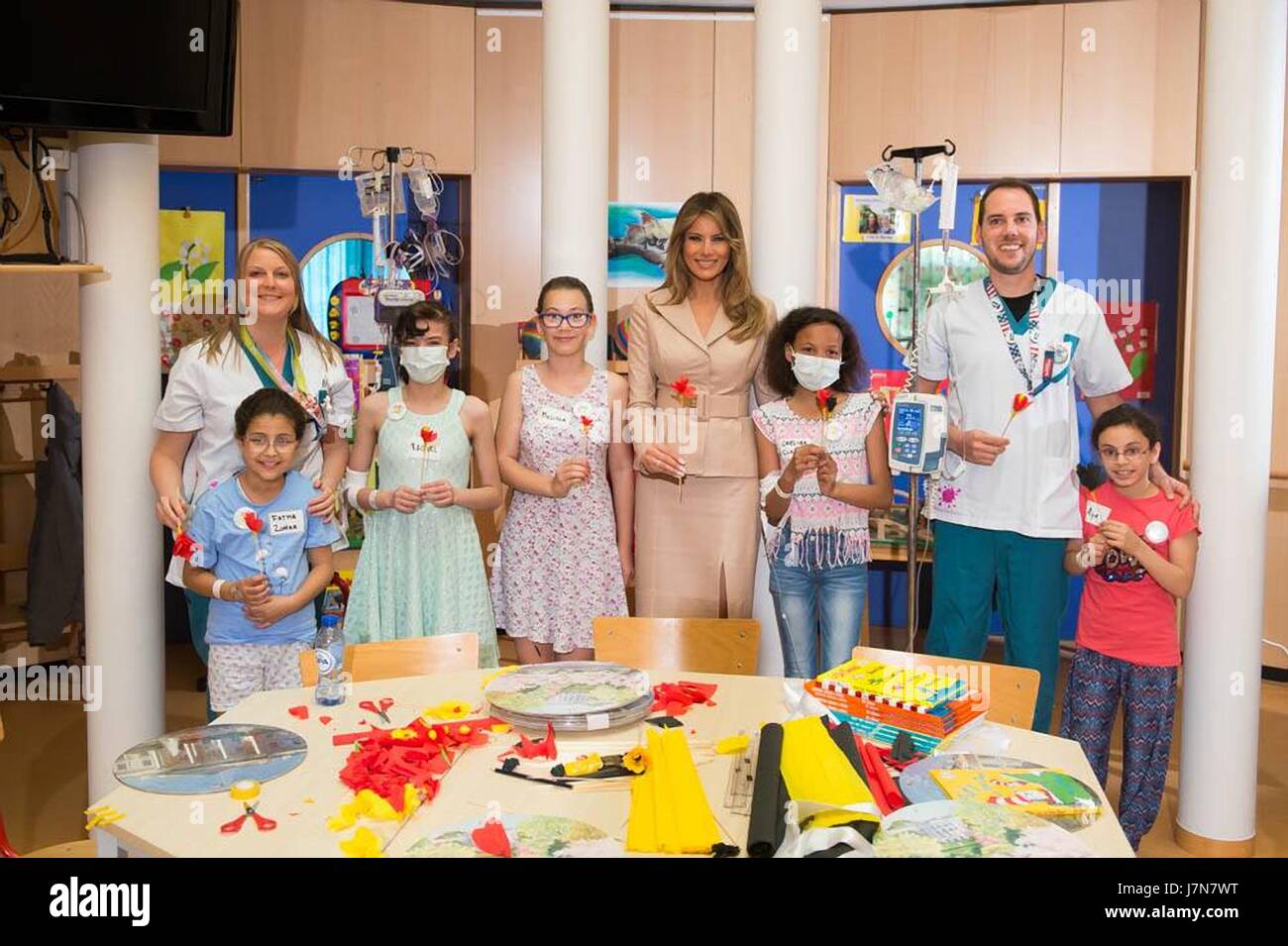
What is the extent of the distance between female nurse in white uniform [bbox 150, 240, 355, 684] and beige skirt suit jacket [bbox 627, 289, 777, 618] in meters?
0.91

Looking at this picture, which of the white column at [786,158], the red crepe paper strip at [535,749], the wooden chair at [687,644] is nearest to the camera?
the red crepe paper strip at [535,749]

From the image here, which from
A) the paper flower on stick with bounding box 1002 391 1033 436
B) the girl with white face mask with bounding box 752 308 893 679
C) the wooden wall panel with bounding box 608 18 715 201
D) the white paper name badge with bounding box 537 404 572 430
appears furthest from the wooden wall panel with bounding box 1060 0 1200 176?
the white paper name badge with bounding box 537 404 572 430

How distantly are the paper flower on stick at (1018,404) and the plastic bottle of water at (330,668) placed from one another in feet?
6.24

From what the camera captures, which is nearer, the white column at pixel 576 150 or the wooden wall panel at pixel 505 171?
the white column at pixel 576 150

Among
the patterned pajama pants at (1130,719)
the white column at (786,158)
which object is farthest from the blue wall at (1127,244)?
the patterned pajama pants at (1130,719)

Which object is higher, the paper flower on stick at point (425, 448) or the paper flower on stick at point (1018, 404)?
the paper flower on stick at point (1018, 404)

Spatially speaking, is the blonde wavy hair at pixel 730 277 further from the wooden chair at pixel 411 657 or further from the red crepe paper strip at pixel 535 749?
the red crepe paper strip at pixel 535 749

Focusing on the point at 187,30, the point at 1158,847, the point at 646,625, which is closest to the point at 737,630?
the point at 646,625

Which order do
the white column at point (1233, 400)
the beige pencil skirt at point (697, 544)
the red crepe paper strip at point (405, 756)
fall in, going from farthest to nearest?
the beige pencil skirt at point (697, 544) < the white column at point (1233, 400) < the red crepe paper strip at point (405, 756)

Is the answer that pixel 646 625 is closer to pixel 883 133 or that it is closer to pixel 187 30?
pixel 187 30

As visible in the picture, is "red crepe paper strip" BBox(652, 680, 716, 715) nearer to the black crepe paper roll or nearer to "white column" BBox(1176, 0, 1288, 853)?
the black crepe paper roll

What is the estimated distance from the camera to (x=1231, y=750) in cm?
379

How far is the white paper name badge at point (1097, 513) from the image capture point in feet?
10.8

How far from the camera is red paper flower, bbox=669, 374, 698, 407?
362 cm
